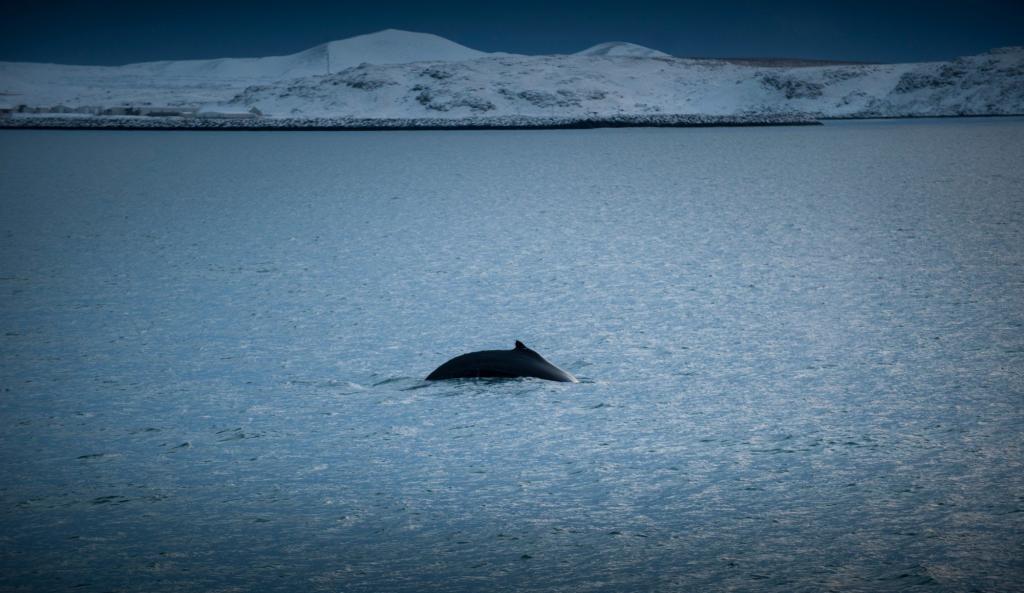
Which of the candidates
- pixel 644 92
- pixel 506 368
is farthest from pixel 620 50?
pixel 506 368

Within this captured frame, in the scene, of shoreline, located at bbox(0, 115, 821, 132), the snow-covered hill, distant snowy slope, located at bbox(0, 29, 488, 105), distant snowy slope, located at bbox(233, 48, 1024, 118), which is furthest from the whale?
distant snowy slope, located at bbox(0, 29, 488, 105)

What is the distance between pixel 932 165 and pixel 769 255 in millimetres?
14864

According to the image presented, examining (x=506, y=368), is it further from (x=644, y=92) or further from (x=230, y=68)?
(x=230, y=68)

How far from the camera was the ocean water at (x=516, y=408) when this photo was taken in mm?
3664

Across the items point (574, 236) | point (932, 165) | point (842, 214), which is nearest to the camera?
point (574, 236)

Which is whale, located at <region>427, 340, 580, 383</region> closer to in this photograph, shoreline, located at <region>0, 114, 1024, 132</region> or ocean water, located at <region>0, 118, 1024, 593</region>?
ocean water, located at <region>0, 118, 1024, 593</region>

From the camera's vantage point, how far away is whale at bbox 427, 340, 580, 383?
6.07 m

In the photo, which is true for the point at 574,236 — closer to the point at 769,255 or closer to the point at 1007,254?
the point at 769,255

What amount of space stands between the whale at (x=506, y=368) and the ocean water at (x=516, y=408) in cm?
9

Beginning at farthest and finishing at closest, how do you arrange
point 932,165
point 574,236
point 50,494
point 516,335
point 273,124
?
point 273,124
point 932,165
point 574,236
point 516,335
point 50,494

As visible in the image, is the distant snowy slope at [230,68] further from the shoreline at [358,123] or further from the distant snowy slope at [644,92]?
the shoreline at [358,123]

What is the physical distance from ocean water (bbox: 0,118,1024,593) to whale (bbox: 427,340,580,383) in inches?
3.5

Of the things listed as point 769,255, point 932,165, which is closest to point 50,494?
point 769,255

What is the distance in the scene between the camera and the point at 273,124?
6400 centimetres
